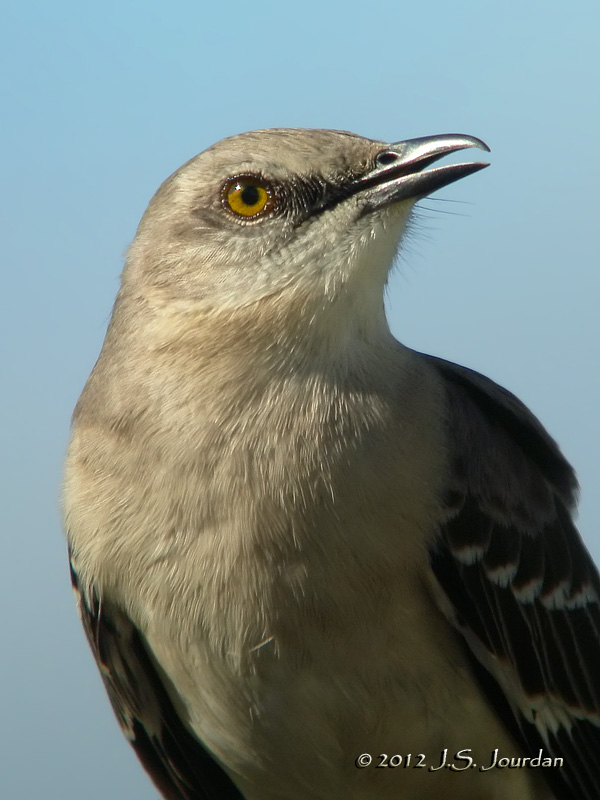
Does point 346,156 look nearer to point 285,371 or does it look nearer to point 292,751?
point 285,371

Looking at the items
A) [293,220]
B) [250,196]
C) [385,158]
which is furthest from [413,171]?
[250,196]

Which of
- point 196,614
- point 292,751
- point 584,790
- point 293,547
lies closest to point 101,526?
point 196,614

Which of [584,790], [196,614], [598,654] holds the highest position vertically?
[196,614]

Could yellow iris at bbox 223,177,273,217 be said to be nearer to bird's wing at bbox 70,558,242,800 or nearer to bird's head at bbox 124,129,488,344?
bird's head at bbox 124,129,488,344

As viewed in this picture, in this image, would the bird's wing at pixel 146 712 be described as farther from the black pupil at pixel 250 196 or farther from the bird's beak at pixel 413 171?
the bird's beak at pixel 413 171

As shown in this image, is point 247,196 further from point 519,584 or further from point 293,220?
point 519,584

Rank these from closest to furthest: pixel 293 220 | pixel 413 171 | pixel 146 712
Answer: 1. pixel 293 220
2. pixel 413 171
3. pixel 146 712

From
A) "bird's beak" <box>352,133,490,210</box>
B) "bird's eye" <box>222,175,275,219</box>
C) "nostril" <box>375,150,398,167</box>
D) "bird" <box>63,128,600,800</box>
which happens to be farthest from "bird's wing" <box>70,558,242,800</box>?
"nostril" <box>375,150,398,167</box>
